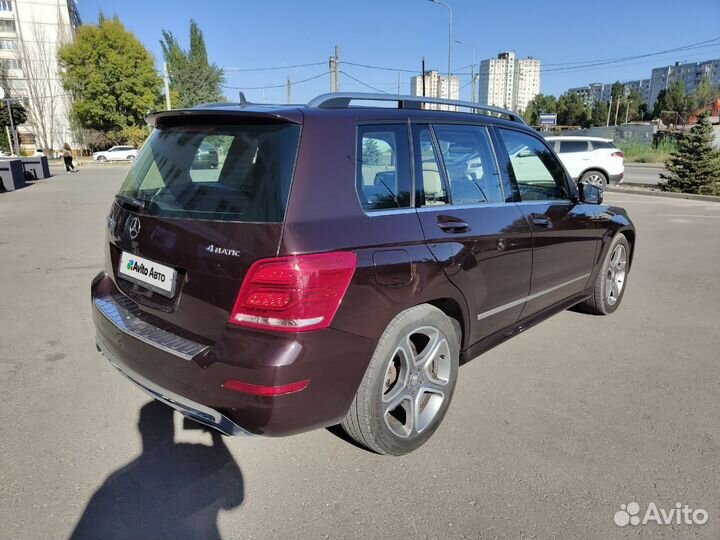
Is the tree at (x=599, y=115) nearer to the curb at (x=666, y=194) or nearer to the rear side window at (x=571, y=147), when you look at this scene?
the curb at (x=666, y=194)

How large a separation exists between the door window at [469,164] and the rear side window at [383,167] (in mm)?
350

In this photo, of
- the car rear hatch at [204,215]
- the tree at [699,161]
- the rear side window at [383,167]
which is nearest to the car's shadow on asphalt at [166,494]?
the car rear hatch at [204,215]

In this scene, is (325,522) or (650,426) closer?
(325,522)

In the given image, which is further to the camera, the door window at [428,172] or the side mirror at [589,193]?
the side mirror at [589,193]

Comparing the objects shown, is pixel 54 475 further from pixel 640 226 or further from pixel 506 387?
pixel 640 226

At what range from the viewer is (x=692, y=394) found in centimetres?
340

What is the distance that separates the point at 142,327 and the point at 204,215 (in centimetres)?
68

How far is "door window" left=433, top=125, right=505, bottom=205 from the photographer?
3002 millimetres

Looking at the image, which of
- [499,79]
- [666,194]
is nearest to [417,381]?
[666,194]

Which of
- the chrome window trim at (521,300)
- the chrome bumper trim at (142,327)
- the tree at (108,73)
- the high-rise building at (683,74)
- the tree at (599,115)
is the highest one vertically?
the high-rise building at (683,74)

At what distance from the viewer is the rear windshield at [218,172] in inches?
88.3

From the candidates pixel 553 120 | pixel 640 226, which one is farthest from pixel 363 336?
pixel 553 120

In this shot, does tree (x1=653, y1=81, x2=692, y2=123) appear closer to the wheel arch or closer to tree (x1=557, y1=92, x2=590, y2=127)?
tree (x1=557, y1=92, x2=590, y2=127)

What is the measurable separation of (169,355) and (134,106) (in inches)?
2088
